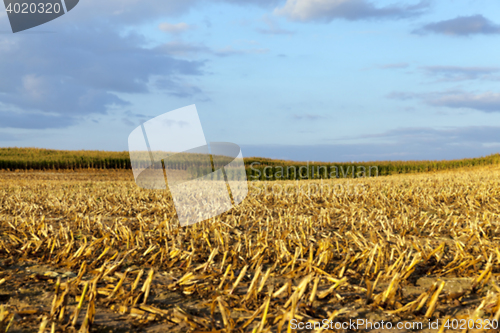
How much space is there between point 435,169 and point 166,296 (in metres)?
28.0

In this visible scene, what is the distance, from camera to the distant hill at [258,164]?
72.8ft

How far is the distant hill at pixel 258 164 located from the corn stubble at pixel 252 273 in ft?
55.7

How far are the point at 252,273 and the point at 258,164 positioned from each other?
21.6 m

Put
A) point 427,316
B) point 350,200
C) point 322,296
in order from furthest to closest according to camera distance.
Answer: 1. point 350,200
2. point 322,296
3. point 427,316

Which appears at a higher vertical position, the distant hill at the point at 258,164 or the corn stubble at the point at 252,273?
the distant hill at the point at 258,164

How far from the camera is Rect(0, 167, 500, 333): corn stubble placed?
1.74 m

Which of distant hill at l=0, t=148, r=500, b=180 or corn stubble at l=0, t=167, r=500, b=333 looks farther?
distant hill at l=0, t=148, r=500, b=180

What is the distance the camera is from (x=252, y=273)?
2371 millimetres

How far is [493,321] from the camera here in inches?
63.6

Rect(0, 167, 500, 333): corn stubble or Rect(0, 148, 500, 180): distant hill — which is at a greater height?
Rect(0, 148, 500, 180): distant hill

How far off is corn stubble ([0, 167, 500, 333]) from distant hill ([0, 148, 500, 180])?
55.7 feet

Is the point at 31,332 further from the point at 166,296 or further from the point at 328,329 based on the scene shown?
the point at 328,329

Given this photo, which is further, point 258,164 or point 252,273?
point 258,164

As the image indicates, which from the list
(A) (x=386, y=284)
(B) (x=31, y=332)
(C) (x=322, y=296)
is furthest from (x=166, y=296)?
(A) (x=386, y=284)
